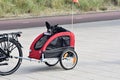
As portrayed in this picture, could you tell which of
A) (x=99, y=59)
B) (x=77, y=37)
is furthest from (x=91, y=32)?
(x=99, y=59)

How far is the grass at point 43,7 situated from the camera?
2698 centimetres

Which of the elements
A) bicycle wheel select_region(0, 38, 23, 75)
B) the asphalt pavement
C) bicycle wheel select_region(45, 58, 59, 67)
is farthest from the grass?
bicycle wheel select_region(0, 38, 23, 75)

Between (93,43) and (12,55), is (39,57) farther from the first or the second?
(93,43)

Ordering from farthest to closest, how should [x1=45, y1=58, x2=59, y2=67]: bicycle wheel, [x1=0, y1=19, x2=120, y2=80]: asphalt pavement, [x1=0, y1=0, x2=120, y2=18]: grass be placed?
[x1=0, y1=0, x2=120, y2=18]: grass, [x1=45, y1=58, x2=59, y2=67]: bicycle wheel, [x1=0, y1=19, x2=120, y2=80]: asphalt pavement

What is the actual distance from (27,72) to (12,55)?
56 centimetres

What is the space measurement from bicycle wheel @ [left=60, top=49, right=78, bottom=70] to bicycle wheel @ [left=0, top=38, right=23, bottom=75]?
889mm

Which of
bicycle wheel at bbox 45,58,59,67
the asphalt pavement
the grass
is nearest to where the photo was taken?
the asphalt pavement

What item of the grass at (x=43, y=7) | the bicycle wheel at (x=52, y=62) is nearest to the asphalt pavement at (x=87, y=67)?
the bicycle wheel at (x=52, y=62)

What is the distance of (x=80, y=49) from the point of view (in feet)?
38.1

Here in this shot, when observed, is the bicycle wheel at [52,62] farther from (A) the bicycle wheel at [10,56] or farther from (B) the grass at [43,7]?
(B) the grass at [43,7]

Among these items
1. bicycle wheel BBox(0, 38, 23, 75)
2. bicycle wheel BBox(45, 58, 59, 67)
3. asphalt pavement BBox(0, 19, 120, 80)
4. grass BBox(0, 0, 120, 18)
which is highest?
bicycle wheel BBox(0, 38, 23, 75)

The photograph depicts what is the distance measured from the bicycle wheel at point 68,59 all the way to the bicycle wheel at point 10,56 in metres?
0.89

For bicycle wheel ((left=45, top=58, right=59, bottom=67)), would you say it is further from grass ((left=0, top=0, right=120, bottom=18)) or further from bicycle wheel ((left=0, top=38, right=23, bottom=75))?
grass ((left=0, top=0, right=120, bottom=18))

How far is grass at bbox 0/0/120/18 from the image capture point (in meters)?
27.0
